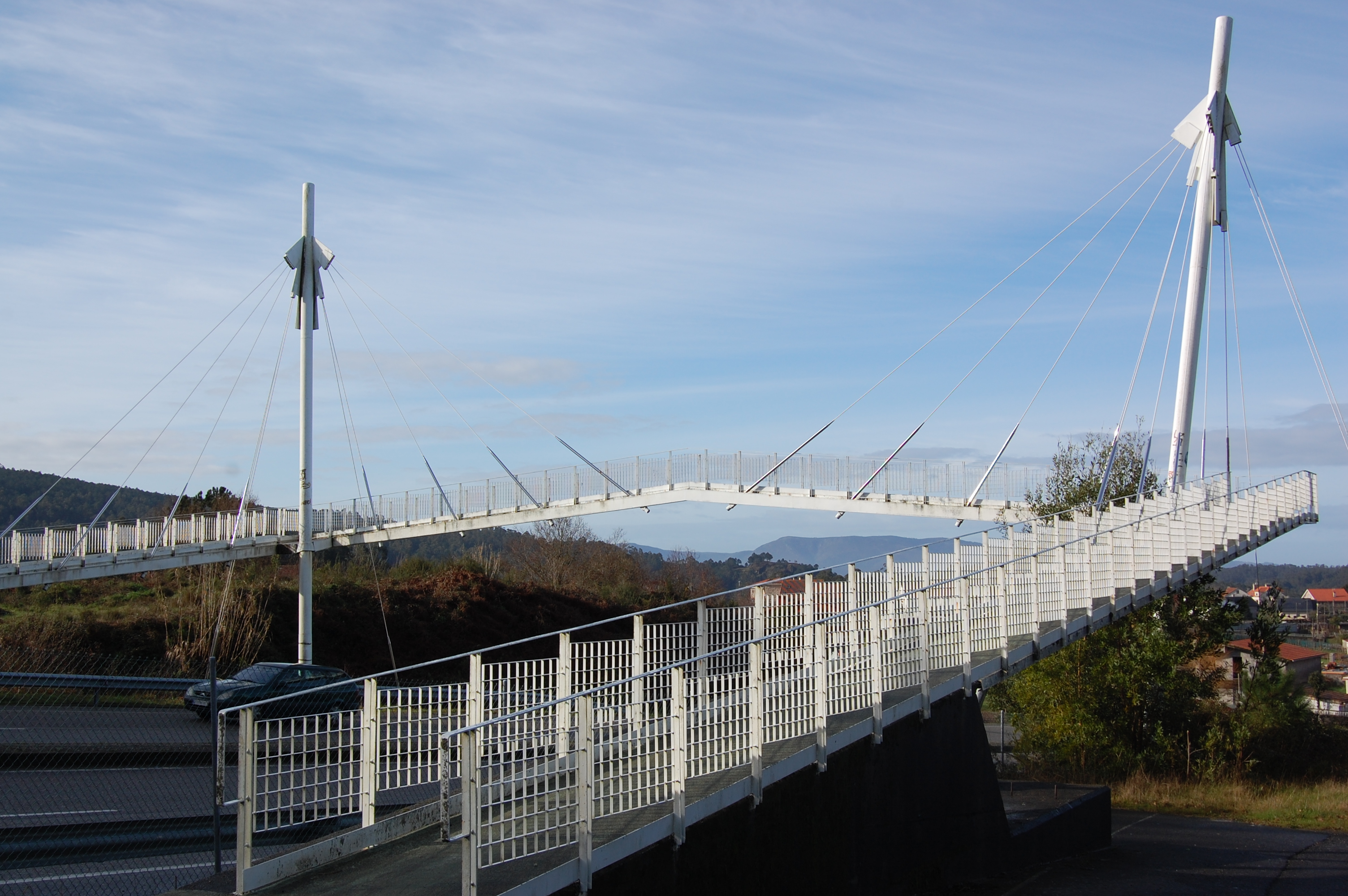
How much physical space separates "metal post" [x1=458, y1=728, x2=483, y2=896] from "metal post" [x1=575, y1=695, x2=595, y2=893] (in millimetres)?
866

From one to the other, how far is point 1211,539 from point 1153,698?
8581 millimetres

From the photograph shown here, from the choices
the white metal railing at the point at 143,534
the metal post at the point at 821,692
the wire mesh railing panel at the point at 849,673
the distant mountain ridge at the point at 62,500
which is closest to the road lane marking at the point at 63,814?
the metal post at the point at 821,692

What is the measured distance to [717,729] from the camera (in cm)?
916

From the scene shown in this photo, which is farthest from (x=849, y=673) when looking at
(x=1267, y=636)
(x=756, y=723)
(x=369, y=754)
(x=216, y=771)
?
(x=1267, y=636)

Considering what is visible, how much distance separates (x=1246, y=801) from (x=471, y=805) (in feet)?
77.7

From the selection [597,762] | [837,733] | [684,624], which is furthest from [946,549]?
[597,762]

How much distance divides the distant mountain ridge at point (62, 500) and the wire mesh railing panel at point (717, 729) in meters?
75.5

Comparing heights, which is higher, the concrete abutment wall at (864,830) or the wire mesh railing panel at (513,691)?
the wire mesh railing panel at (513,691)

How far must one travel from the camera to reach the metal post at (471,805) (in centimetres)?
638

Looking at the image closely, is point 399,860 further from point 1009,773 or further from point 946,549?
point 1009,773

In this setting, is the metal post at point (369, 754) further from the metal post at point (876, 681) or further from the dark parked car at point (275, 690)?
the dark parked car at point (275, 690)

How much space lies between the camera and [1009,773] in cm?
2400

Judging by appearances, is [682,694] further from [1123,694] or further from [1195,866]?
[1123,694]

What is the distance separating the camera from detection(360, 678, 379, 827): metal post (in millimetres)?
8664
